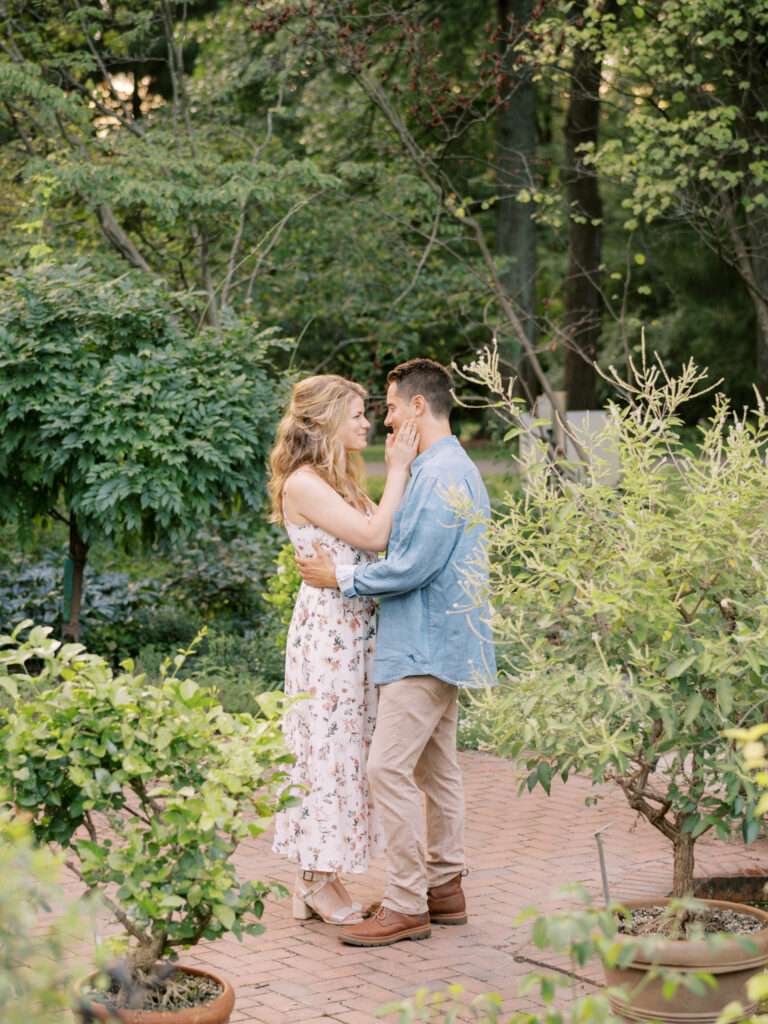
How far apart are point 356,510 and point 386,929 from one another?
5.01 feet

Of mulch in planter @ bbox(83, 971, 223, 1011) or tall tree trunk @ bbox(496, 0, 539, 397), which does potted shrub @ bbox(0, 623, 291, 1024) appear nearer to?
mulch in planter @ bbox(83, 971, 223, 1011)

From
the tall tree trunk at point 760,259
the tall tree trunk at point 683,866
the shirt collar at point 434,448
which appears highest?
the tall tree trunk at point 760,259

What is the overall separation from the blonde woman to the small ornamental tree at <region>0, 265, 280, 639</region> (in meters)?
2.68

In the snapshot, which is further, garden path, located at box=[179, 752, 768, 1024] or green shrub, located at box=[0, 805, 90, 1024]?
garden path, located at box=[179, 752, 768, 1024]

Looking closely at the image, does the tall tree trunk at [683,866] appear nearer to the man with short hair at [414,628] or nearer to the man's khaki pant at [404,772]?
the man with short hair at [414,628]


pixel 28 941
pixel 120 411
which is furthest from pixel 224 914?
pixel 120 411

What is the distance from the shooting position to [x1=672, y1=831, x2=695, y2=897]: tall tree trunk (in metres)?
4.29

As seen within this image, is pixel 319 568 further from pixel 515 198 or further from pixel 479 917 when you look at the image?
pixel 515 198

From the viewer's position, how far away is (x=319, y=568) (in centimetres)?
520

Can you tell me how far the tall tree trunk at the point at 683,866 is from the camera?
4.29 m

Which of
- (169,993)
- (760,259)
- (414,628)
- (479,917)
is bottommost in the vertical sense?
(479,917)

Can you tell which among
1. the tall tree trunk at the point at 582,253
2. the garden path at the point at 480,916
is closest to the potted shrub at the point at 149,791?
the garden path at the point at 480,916

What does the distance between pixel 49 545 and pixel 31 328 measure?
388 cm

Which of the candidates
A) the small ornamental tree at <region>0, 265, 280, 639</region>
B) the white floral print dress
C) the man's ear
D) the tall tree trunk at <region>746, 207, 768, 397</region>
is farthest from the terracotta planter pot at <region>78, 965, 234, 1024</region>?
the tall tree trunk at <region>746, 207, 768, 397</region>
